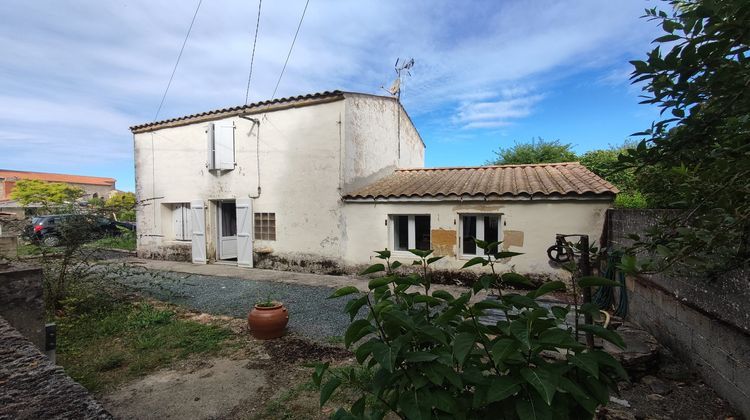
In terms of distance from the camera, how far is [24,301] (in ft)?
11.4

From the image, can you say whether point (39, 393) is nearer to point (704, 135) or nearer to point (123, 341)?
point (704, 135)

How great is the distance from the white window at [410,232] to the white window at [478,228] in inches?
36.5

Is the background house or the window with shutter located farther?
the background house

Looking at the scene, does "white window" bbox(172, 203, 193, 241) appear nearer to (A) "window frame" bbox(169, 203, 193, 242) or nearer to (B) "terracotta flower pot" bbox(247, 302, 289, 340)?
Answer: (A) "window frame" bbox(169, 203, 193, 242)

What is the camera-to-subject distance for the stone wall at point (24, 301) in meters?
3.37

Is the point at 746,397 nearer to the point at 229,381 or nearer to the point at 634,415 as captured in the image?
the point at 634,415

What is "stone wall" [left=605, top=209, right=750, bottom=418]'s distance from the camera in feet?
9.02

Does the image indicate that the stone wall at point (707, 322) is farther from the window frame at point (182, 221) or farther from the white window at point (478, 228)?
the window frame at point (182, 221)

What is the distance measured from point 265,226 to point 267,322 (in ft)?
20.1

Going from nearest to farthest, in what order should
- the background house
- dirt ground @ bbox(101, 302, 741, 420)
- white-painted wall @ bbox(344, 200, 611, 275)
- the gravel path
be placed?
1. dirt ground @ bbox(101, 302, 741, 420)
2. the gravel path
3. white-painted wall @ bbox(344, 200, 611, 275)
4. the background house

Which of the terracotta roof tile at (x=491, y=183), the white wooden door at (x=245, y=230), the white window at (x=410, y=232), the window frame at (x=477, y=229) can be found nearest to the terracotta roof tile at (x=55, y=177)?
the white wooden door at (x=245, y=230)

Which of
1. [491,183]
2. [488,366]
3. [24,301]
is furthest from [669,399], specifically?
[24,301]

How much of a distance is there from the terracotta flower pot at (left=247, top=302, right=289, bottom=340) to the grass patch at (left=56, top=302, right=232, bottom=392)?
0.50 m

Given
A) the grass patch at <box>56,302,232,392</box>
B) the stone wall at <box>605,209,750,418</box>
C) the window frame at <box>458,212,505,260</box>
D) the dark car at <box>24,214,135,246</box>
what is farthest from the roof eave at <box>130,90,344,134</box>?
the stone wall at <box>605,209,750,418</box>
